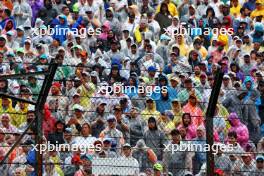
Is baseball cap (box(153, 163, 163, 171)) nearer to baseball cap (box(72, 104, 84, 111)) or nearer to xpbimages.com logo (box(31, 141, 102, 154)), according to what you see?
xpbimages.com logo (box(31, 141, 102, 154))

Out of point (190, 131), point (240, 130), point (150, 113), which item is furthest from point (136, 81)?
point (190, 131)

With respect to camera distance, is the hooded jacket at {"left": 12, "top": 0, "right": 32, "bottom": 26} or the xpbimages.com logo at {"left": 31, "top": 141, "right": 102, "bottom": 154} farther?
the hooded jacket at {"left": 12, "top": 0, "right": 32, "bottom": 26}

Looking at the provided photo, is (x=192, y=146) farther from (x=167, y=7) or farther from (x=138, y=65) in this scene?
(x=167, y=7)

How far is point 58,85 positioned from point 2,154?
2822mm

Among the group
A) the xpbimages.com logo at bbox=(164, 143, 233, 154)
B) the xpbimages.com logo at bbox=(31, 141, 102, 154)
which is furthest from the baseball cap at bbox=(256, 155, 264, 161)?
the xpbimages.com logo at bbox=(31, 141, 102, 154)

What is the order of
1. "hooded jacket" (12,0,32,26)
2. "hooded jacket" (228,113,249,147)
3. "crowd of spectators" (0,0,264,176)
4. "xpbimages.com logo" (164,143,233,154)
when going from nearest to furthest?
"xpbimages.com logo" (164,143,233,154)
"crowd of spectators" (0,0,264,176)
"hooded jacket" (228,113,249,147)
"hooded jacket" (12,0,32,26)

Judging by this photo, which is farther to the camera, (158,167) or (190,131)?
(190,131)

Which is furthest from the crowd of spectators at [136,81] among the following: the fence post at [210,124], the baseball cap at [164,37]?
the fence post at [210,124]

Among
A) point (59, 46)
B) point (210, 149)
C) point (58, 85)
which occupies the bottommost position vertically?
point (210, 149)

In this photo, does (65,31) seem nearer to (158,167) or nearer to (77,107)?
(77,107)

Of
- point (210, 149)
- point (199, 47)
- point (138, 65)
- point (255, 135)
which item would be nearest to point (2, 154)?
point (210, 149)

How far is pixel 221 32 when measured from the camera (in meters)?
28.6

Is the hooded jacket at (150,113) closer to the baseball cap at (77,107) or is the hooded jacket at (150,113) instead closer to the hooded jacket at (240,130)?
the baseball cap at (77,107)

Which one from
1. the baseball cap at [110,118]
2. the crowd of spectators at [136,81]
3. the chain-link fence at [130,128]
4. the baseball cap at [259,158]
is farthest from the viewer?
the baseball cap at [110,118]
